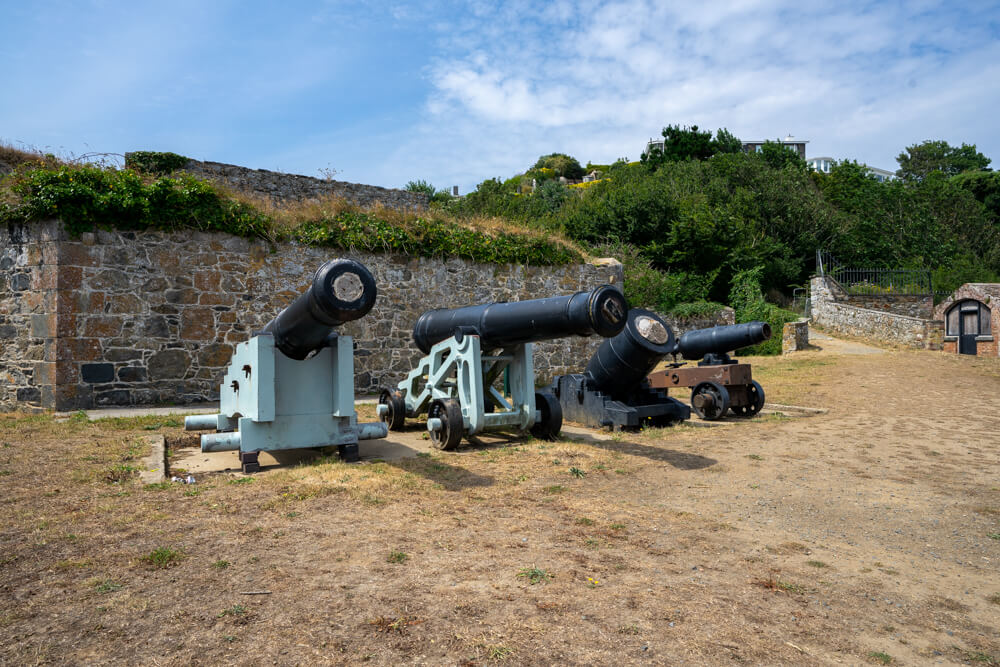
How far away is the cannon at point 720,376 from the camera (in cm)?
951

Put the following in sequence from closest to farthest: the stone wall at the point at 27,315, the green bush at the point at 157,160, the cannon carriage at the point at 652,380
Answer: the cannon carriage at the point at 652,380 → the stone wall at the point at 27,315 → the green bush at the point at 157,160

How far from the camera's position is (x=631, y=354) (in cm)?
775

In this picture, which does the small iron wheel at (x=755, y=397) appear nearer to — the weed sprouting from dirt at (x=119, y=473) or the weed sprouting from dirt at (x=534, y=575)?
the weed sprouting from dirt at (x=534, y=575)

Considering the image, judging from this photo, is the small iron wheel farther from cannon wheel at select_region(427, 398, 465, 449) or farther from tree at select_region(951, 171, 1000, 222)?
tree at select_region(951, 171, 1000, 222)

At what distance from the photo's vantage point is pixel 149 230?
966 cm

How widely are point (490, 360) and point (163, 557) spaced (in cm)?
426

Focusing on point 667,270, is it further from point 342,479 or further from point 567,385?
point 342,479

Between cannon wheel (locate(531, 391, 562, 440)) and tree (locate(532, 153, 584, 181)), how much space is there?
2677 inches

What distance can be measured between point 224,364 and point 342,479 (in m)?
5.87

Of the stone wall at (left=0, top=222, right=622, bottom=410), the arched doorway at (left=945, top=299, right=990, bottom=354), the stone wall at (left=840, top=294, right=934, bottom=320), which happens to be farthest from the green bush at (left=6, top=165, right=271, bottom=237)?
the stone wall at (left=840, top=294, right=934, bottom=320)

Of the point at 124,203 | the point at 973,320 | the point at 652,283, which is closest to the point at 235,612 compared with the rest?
the point at 124,203

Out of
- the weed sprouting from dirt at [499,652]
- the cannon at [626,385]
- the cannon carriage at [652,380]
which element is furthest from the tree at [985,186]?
the weed sprouting from dirt at [499,652]

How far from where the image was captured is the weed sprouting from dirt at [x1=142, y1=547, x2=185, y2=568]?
3271 mm

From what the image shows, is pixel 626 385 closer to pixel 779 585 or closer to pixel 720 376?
pixel 720 376
